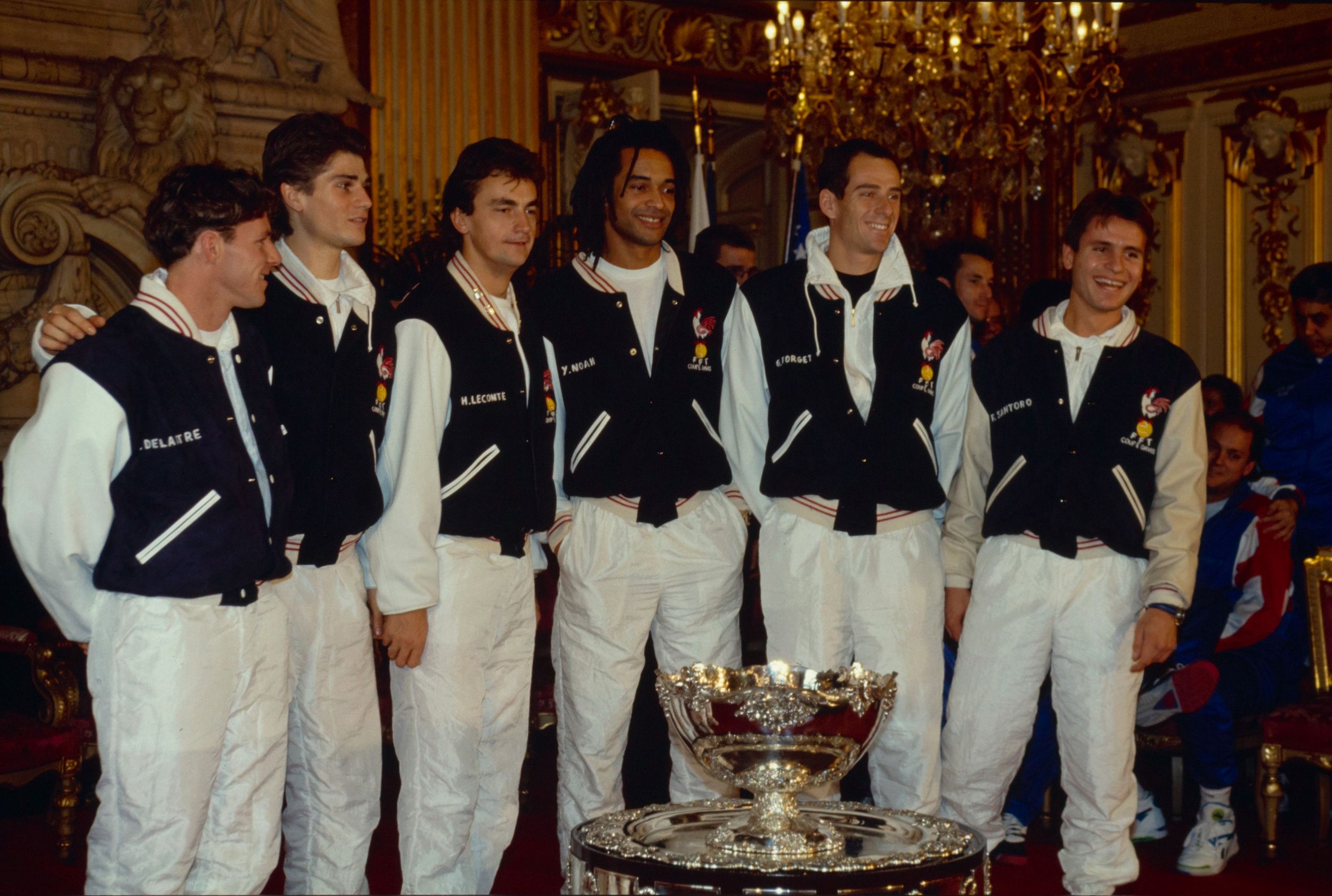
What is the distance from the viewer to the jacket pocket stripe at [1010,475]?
131 inches

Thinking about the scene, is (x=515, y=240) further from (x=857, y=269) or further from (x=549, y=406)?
(x=857, y=269)

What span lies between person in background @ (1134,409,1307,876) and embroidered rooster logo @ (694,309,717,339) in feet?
5.85

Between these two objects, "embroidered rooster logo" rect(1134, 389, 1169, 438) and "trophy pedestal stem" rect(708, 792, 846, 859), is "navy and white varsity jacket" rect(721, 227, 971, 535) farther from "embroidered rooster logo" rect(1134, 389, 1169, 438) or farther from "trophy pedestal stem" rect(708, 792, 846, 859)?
"trophy pedestal stem" rect(708, 792, 846, 859)

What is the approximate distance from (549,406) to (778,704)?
4.32 feet

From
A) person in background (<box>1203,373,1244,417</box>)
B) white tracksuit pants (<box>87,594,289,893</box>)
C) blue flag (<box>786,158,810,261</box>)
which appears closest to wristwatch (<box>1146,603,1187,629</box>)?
white tracksuit pants (<box>87,594,289,893</box>)

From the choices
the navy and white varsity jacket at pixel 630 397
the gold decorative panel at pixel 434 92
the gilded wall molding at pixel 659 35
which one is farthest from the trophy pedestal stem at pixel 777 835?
the gilded wall molding at pixel 659 35

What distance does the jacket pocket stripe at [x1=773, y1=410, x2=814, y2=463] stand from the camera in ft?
10.8

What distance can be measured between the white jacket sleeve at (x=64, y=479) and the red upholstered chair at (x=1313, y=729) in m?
3.19

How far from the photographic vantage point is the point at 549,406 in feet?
10.9

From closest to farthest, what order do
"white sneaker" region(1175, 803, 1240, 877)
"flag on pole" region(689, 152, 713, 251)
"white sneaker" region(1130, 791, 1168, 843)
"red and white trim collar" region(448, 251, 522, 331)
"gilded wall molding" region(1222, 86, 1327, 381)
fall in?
"red and white trim collar" region(448, 251, 522, 331)
"white sneaker" region(1175, 803, 1240, 877)
"white sneaker" region(1130, 791, 1168, 843)
"flag on pole" region(689, 152, 713, 251)
"gilded wall molding" region(1222, 86, 1327, 381)

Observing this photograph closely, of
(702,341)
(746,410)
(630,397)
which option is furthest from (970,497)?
(630,397)

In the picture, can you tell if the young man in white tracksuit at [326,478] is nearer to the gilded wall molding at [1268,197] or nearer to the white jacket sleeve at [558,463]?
the white jacket sleeve at [558,463]

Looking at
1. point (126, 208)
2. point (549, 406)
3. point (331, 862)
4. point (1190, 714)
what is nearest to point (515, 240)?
point (549, 406)

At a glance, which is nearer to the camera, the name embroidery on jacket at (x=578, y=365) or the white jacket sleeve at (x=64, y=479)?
the white jacket sleeve at (x=64, y=479)
